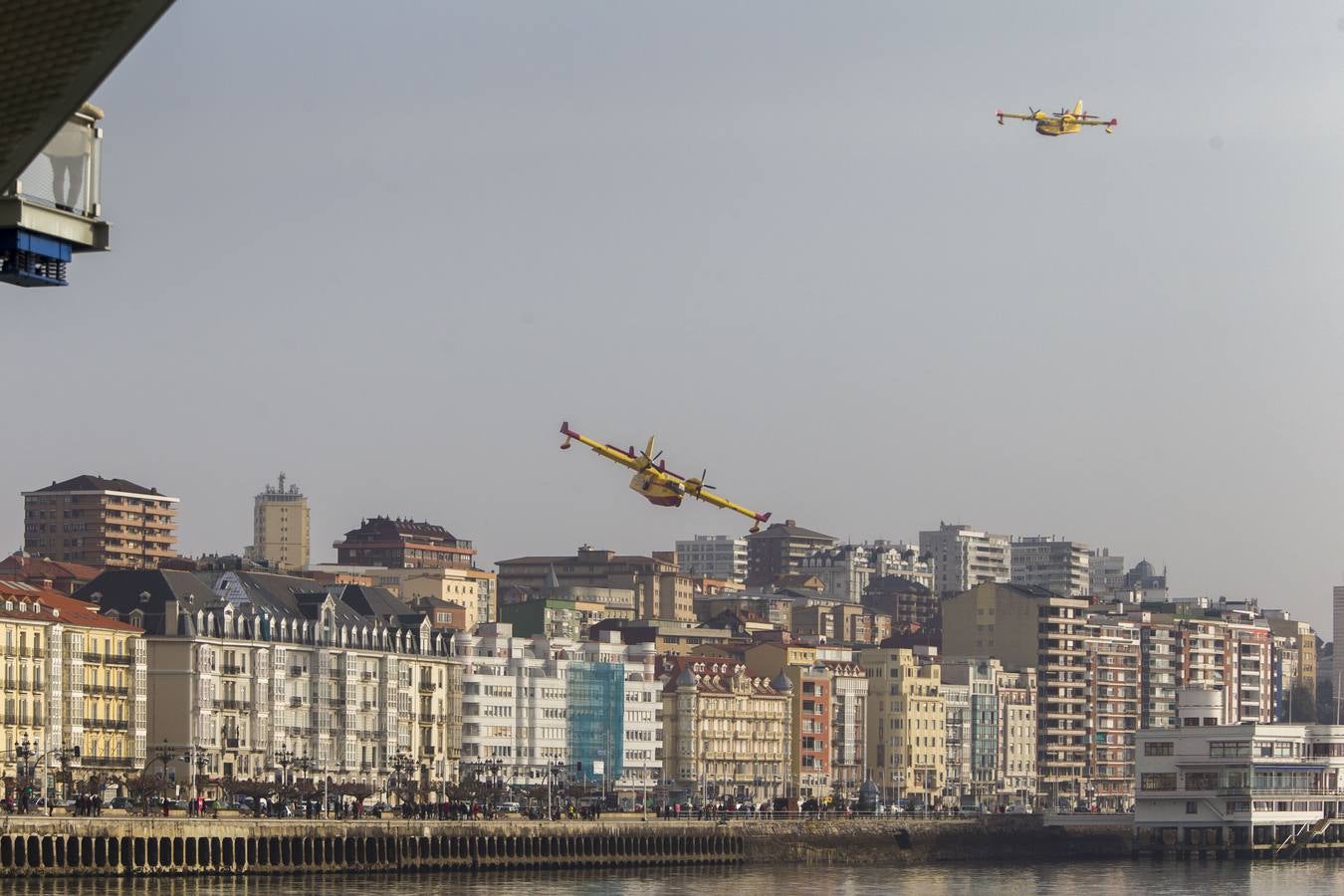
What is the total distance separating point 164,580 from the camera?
17688cm

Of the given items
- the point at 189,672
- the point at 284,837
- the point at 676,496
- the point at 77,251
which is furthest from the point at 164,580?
the point at 77,251

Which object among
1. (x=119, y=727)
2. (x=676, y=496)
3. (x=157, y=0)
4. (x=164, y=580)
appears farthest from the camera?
(x=164, y=580)

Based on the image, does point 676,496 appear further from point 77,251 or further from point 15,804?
point 77,251

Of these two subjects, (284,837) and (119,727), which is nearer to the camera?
(284,837)

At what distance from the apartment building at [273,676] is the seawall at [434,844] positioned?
1930 cm

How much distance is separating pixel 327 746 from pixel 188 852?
2033 inches

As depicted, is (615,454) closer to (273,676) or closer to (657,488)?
(657,488)

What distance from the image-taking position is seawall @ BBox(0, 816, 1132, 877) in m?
127

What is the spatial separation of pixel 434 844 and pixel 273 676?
31786 mm

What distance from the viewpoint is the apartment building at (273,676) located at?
171m

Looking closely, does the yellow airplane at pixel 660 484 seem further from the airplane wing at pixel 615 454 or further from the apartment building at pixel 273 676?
the apartment building at pixel 273 676

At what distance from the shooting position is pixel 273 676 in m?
181

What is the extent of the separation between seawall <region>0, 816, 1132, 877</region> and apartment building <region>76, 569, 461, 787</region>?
63.3 ft

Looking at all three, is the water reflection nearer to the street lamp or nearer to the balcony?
the street lamp
